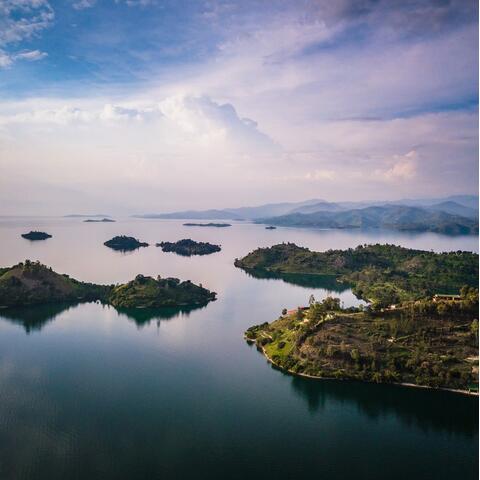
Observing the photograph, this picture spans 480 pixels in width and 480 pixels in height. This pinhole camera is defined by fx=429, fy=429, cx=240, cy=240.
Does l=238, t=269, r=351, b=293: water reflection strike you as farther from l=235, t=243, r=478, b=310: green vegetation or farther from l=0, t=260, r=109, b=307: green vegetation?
l=0, t=260, r=109, b=307: green vegetation

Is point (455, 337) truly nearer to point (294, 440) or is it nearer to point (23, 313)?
point (294, 440)

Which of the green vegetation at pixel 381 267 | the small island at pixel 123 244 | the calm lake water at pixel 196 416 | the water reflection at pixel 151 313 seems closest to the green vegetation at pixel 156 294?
the water reflection at pixel 151 313

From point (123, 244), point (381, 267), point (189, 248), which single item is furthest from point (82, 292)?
point (123, 244)

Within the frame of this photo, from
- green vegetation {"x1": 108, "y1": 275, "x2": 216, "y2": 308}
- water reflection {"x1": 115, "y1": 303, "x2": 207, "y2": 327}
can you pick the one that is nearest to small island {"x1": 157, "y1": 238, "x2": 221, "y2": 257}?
green vegetation {"x1": 108, "y1": 275, "x2": 216, "y2": 308}

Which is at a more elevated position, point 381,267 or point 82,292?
point 381,267

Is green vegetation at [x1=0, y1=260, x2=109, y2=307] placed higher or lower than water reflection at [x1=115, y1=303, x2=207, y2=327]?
higher

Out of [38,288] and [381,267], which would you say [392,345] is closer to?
[38,288]

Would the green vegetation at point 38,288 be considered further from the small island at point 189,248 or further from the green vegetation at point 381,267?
the small island at point 189,248
